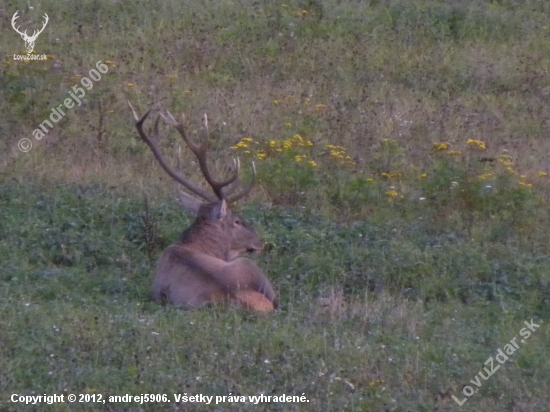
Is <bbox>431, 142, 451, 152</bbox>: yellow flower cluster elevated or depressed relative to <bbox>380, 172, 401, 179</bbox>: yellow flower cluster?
elevated

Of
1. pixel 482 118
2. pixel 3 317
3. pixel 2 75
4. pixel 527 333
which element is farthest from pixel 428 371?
pixel 2 75

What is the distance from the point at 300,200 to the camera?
1035cm

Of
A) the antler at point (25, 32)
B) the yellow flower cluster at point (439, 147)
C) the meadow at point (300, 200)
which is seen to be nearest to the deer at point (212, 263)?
the meadow at point (300, 200)

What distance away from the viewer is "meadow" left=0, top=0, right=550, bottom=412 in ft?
20.1

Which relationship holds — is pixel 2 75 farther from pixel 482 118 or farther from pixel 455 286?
pixel 455 286

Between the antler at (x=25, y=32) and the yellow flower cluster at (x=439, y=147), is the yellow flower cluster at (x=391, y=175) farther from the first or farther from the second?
the antler at (x=25, y=32)

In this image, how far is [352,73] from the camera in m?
14.2

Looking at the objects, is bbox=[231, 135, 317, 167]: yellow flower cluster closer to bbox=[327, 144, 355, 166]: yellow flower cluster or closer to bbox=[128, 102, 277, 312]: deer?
bbox=[327, 144, 355, 166]: yellow flower cluster

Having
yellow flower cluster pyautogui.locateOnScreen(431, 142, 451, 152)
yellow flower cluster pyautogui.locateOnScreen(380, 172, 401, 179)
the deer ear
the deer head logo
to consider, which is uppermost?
the deer head logo

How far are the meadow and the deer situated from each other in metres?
0.20

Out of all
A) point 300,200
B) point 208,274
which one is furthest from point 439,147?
point 208,274

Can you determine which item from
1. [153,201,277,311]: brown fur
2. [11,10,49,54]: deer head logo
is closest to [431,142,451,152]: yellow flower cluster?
[153,201,277,311]: brown fur

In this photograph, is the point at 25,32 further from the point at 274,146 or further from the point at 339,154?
the point at 339,154

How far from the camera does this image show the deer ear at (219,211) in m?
8.44
